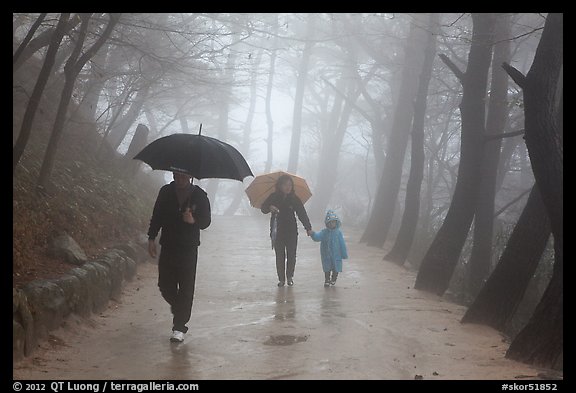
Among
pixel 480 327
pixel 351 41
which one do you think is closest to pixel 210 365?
pixel 480 327

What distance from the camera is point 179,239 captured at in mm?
6508

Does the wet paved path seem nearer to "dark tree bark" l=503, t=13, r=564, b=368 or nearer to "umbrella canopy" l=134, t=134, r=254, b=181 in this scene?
"dark tree bark" l=503, t=13, r=564, b=368

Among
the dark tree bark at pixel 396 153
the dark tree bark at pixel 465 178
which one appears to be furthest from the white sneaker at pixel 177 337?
the dark tree bark at pixel 396 153

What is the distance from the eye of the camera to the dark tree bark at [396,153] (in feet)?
61.8

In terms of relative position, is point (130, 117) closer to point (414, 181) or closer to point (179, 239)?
point (414, 181)

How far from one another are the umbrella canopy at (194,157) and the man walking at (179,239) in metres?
0.19

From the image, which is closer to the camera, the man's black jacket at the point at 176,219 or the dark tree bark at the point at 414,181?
the man's black jacket at the point at 176,219

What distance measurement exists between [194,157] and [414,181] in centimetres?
1036

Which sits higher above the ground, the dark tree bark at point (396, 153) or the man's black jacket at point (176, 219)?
the dark tree bark at point (396, 153)

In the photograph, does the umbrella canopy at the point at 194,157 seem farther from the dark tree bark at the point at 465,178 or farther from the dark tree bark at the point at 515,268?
the dark tree bark at the point at 465,178

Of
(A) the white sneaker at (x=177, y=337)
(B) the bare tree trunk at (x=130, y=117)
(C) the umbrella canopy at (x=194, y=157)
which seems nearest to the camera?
(C) the umbrella canopy at (x=194, y=157)

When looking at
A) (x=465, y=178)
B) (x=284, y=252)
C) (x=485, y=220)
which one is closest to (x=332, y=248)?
(x=284, y=252)

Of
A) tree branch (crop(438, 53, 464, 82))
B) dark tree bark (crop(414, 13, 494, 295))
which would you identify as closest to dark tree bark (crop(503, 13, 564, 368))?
tree branch (crop(438, 53, 464, 82))
